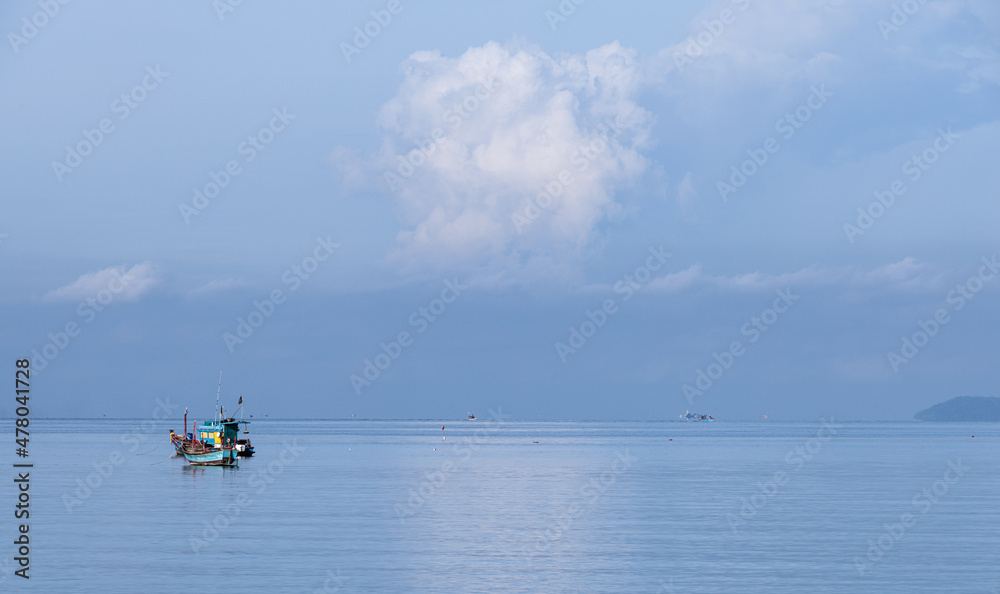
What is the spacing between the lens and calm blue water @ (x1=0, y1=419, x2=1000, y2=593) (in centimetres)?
4100

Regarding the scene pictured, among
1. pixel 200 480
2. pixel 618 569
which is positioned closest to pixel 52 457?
pixel 200 480

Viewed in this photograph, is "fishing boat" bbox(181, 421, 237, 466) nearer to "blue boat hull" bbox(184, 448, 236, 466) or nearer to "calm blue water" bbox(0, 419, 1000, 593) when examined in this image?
"blue boat hull" bbox(184, 448, 236, 466)

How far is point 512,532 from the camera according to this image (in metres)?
53.7

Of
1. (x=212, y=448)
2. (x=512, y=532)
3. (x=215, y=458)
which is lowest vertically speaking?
(x=512, y=532)

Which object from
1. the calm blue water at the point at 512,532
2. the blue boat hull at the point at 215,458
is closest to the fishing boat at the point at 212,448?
the blue boat hull at the point at 215,458

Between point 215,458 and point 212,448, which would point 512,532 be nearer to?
point 215,458

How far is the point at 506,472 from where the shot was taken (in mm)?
103812

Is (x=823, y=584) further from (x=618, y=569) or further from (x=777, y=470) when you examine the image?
(x=777, y=470)

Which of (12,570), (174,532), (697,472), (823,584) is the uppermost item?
(697,472)

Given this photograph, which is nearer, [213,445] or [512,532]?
[512,532]

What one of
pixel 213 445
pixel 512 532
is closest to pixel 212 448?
pixel 213 445

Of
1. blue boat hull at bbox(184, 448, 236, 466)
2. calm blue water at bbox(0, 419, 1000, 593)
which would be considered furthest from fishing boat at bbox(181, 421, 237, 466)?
calm blue water at bbox(0, 419, 1000, 593)

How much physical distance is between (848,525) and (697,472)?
158 feet

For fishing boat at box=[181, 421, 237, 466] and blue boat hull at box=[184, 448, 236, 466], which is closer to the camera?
blue boat hull at box=[184, 448, 236, 466]
